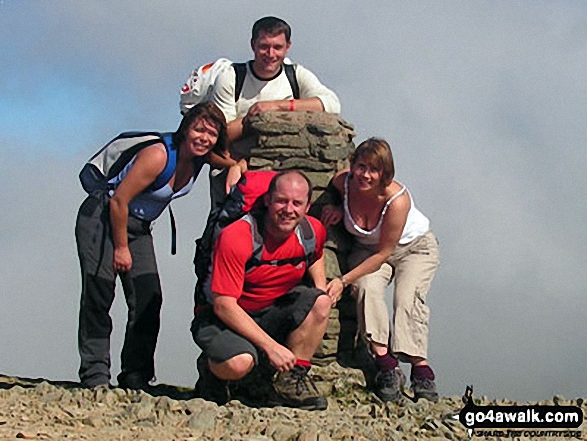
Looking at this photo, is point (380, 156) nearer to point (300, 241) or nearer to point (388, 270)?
point (300, 241)

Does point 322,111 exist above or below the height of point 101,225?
above

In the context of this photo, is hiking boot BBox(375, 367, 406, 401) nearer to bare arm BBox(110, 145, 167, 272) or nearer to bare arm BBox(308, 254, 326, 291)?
bare arm BBox(308, 254, 326, 291)

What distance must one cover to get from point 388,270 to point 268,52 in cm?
240

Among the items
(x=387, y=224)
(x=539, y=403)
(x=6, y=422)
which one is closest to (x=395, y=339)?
(x=387, y=224)

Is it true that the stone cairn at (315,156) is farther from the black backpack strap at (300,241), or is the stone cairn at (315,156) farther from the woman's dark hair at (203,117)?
the black backpack strap at (300,241)

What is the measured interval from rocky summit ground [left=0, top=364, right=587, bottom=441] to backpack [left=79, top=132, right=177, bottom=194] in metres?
1.95

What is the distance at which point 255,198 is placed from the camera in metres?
8.41

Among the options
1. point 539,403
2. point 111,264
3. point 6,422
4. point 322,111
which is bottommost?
point 6,422

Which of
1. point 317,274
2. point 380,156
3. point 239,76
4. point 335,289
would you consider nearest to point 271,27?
point 239,76

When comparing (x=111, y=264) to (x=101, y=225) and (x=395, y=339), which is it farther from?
(x=395, y=339)

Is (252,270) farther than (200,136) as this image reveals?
No

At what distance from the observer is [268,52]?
30.8 feet

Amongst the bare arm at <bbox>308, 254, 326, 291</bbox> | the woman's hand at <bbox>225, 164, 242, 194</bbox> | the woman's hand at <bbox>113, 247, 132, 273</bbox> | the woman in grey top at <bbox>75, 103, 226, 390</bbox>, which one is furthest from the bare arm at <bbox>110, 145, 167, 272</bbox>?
the bare arm at <bbox>308, 254, 326, 291</bbox>

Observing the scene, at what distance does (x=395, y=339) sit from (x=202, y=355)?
189 cm
